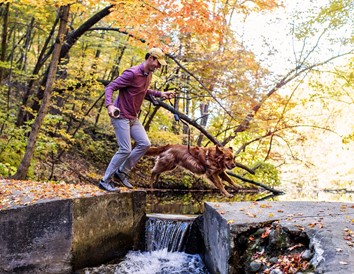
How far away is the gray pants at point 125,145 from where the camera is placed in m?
5.46

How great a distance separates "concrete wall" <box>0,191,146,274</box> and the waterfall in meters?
0.96

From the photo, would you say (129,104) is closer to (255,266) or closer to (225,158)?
(225,158)

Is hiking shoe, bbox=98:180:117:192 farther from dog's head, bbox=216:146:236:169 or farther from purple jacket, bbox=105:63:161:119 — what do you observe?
dog's head, bbox=216:146:236:169

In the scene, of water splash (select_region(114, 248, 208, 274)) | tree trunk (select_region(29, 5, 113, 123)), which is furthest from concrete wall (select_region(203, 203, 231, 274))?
tree trunk (select_region(29, 5, 113, 123))

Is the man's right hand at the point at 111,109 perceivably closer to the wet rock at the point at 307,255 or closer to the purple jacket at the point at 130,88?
the purple jacket at the point at 130,88

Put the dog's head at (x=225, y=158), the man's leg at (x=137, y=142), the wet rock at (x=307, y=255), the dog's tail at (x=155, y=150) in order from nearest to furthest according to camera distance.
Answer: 1. the wet rock at (x=307, y=255)
2. the man's leg at (x=137, y=142)
3. the dog's head at (x=225, y=158)
4. the dog's tail at (x=155, y=150)

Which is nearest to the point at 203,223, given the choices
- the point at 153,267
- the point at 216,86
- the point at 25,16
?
the point at 153,267

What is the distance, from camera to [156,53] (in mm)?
5289

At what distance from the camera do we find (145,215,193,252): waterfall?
590 centimetres

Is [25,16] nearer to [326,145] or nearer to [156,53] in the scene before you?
[156,53]

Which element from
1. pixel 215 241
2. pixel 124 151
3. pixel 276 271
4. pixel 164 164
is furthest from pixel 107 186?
pixel 276 271

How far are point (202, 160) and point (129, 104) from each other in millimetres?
2409

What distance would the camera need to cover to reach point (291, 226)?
376cm

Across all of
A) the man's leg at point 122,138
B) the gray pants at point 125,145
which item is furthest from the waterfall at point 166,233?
the man's leg at point 122,138
